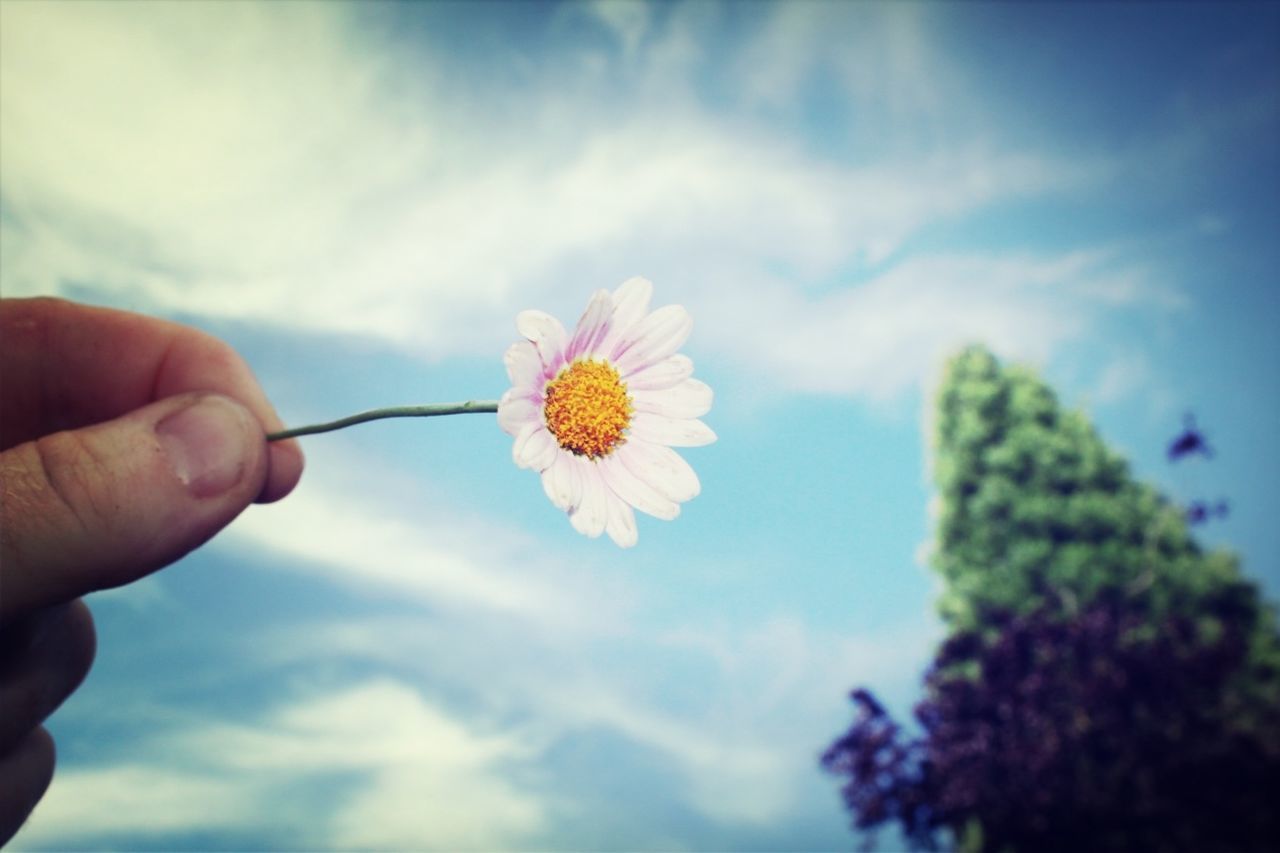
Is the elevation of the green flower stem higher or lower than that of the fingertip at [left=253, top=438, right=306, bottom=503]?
lower

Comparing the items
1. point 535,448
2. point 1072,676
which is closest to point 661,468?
point 535,448

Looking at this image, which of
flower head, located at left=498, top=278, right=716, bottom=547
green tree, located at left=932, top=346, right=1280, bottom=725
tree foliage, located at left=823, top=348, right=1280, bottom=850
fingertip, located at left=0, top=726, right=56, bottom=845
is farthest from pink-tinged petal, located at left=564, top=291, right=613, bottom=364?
green tree, located at left=932, top=346, right=1280, bottom=725

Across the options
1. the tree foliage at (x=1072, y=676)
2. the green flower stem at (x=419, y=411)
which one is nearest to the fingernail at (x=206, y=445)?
the green flower stem at (x=419, y=411)

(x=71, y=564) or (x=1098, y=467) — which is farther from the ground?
(x=1098, y=467)

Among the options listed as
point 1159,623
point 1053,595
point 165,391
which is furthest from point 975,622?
point 165,391

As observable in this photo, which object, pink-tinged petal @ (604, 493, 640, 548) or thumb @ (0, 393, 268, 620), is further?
thumb @ (0, 393, 268, 620)

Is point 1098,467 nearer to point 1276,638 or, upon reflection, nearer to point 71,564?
point 1276,638

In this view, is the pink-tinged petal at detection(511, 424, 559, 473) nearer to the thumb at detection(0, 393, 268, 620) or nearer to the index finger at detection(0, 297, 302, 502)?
the thumb at detection(0, 393, 268, 620)

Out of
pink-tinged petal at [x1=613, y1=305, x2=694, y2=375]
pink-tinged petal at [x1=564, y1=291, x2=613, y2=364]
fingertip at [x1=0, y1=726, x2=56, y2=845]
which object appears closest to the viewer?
pink-tinged petal at [x1=564, y1=291, x2=613, y2=364]
